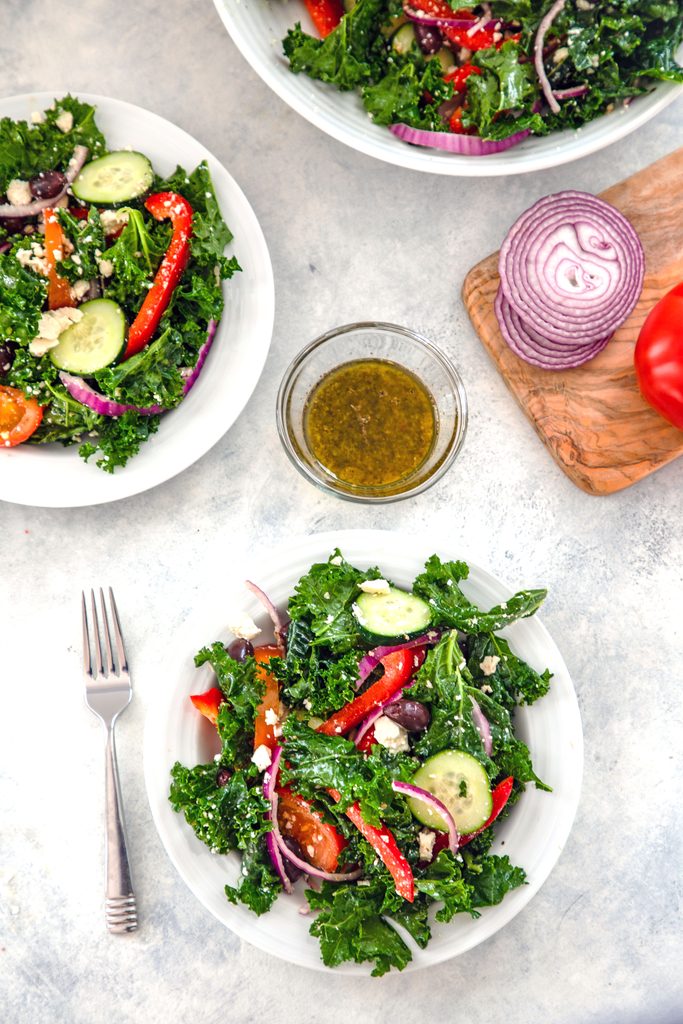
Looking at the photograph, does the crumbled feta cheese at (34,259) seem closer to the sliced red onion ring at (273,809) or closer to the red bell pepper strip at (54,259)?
the red bell pepper strip at (54,259)

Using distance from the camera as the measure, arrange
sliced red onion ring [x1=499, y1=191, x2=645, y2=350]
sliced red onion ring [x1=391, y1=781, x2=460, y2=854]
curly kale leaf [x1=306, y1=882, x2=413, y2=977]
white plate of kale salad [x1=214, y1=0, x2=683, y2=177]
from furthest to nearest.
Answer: sliced red onion ring [x1=499, y1=191, x2=645, y2=350]
white plate of kale salad [x1=214, y1=0, x2=683, y2=177]
curly kale leaf [x1=306, y1=882, x2=413, y2=977]
sliced red onion ring [x1=391, y1=781, x2=460, y2=854]

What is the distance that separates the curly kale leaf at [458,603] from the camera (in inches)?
88.8

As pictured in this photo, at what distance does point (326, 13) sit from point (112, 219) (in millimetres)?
821

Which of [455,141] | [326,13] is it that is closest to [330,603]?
[455,141]

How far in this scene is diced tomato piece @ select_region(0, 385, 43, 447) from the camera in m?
2.39

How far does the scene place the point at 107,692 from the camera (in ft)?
8.63

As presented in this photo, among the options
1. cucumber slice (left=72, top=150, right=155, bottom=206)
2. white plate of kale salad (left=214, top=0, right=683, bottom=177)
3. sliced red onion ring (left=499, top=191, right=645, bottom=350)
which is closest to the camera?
white plate of kale salad (left=214, top=0, right=683, bottom=177)

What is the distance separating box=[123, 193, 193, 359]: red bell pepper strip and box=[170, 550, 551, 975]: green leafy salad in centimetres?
74

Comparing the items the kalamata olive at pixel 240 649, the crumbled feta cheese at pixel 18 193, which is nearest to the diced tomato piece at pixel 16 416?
the crumbled feta cheese at pixel 18 193

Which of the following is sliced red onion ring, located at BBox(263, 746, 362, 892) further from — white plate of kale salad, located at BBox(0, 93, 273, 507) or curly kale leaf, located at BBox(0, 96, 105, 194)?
curly kale leaf, located at BBox(0, 96, 105, 194)

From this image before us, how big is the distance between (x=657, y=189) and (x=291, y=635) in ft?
5.54

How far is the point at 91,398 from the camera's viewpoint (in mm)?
2365

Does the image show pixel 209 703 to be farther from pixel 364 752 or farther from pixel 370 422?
pixel 370 422

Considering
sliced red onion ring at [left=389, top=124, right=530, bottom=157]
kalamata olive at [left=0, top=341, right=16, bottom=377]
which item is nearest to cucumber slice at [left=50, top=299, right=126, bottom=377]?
kalamata olive at [left=0, top=341, right=16, bottom=377]
